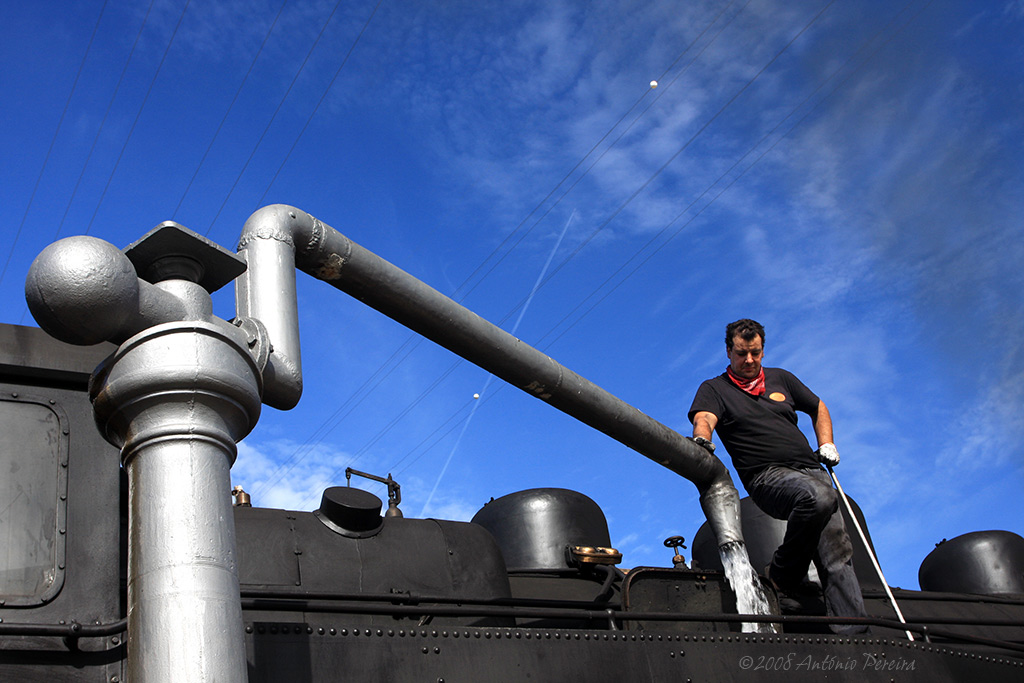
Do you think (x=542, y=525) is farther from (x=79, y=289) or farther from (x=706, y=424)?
(x=79, y=289)

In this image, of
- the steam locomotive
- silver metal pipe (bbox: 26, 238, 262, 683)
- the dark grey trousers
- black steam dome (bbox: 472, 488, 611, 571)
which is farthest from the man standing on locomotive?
silver metal pipe (bbox: 26, 238, 262, 683)

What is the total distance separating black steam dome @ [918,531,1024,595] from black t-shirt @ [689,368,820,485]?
414 cm

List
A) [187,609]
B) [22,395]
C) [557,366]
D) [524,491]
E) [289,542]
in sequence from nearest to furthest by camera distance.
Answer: [187,609], [22,395], [289,542], [557,366], [524,491]

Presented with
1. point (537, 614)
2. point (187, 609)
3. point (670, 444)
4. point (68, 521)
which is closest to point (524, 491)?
point (670, 444)

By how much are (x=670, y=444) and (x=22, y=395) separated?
4.07m

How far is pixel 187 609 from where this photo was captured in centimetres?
291

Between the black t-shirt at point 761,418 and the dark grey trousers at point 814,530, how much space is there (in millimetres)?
108

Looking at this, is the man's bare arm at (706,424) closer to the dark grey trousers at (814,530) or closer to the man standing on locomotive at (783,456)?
the man standing on locomotive at (783,456)

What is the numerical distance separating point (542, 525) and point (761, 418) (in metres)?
2.32

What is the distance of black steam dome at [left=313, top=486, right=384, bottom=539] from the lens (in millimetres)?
5770

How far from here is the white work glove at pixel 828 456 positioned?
6449 millimetres

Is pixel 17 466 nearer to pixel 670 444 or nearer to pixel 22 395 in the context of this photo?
pixel 22 395
